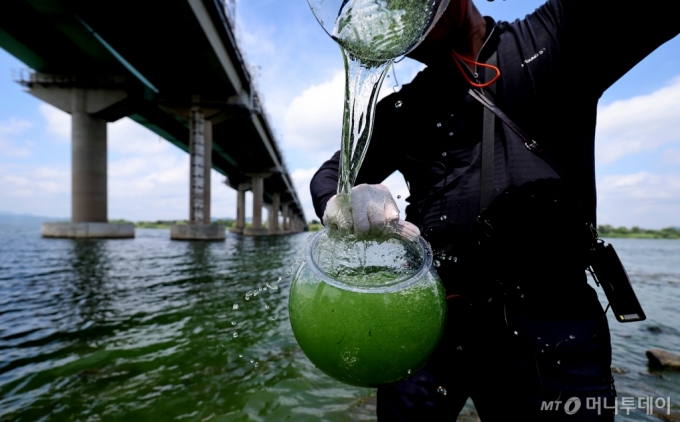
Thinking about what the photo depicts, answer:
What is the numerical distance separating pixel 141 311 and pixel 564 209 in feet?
20.3

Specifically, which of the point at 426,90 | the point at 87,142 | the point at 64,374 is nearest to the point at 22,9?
the point at 87,142

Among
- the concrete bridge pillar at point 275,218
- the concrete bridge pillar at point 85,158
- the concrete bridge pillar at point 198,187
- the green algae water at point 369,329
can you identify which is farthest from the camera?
the concrete bridge pillar at point 275,218

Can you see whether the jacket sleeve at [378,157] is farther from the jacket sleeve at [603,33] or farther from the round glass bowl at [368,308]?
the jacket sleeve at [603,33]

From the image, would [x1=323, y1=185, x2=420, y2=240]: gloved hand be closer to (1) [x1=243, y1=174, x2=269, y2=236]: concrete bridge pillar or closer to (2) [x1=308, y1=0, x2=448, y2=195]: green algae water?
(2) [x1=308, y1=0, x2=448, y2=195]: green algae water

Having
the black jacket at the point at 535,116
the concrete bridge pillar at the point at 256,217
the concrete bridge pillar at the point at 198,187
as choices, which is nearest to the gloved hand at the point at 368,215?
the black jacket at the point at 535,116

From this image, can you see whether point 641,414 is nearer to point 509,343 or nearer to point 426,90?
point 509,343

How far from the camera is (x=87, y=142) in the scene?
23.2 meters

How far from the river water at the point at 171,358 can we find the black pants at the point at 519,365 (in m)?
1.03

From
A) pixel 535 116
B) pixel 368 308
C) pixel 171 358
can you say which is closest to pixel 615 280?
pixel 535 116

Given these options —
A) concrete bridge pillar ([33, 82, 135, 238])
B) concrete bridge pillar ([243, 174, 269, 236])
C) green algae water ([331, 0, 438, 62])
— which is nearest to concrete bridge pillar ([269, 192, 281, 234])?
concrete bridge pillar ([243, 174, 269, 236])

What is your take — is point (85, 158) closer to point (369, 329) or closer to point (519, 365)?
point (369, 329)

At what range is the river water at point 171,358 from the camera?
292 centimetres

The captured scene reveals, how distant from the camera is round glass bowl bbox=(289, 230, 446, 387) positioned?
111 cm

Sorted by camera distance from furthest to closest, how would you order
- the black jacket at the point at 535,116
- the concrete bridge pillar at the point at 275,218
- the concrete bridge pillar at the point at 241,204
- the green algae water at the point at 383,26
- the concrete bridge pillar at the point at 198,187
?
1. the concrete bridge pillar at the point at 275,218
2. the concrete bridge pillar at the point at 241,204
3. the concrete bridge pillar at the point at 198,187
4. the green algae water at the point at 383,26
5. the black jacket at the point at 535,116
